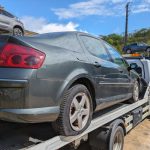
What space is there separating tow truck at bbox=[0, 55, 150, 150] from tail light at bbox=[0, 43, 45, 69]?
34.9 inches

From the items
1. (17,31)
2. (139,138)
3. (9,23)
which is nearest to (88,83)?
Result: (139,138)

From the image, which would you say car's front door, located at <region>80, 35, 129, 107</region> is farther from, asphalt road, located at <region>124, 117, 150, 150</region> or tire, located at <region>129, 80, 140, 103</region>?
asphalt road, located at <region>124, 117, 150, 150</region>

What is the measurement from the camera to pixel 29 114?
3.25 meters

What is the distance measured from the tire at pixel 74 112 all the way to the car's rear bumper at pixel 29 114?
20 cm

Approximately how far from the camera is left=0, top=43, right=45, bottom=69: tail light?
3.29 meters

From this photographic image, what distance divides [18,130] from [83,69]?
1.22 meters

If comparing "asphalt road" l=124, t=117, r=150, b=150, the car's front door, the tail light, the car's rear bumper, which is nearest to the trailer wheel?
the car's front door

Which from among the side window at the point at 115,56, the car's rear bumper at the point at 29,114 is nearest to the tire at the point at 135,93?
the side window at the point at 115,56

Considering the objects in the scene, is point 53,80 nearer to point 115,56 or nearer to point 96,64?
point 96,64

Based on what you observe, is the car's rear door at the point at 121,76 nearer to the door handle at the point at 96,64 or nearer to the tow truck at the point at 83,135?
the tow truck at the point at 83,135

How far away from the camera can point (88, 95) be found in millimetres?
4086

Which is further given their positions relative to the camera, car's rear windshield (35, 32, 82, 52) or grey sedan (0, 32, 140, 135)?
car's rear windshield (35, 32, 82, 52)

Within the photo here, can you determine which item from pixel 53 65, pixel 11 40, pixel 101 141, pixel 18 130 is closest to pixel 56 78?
pixel 53 65

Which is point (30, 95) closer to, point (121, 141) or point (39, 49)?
point (39, 49)
